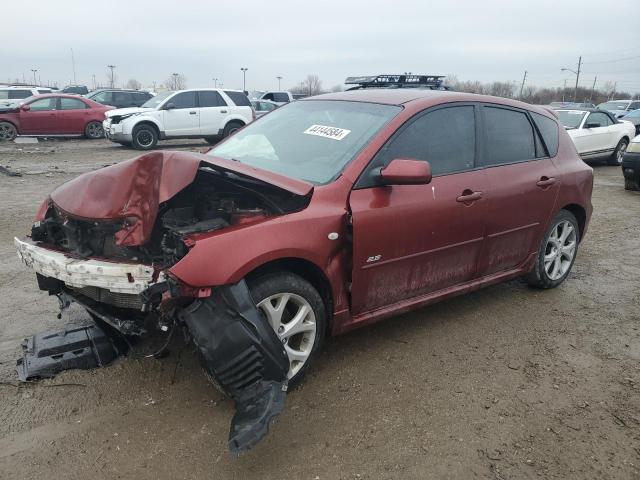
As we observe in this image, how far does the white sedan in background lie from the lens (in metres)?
12.6

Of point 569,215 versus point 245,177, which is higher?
point 245,177

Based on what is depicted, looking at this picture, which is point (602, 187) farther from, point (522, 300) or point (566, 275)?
point (522, 300)

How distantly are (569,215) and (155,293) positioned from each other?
3.85 metres

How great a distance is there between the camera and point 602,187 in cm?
1068

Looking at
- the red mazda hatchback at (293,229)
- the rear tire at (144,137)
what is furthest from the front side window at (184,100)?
the red mazda hatchback at (293,229)

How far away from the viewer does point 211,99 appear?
15.5m

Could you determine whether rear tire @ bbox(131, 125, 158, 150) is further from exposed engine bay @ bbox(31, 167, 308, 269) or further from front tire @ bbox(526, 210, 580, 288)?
front tire @ bbox(526, 210, 580, 288)

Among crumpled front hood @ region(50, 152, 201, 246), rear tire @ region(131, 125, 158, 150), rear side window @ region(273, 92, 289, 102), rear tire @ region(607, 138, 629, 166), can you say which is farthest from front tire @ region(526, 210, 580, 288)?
rear side window @ region(273, 92, 289, 102)

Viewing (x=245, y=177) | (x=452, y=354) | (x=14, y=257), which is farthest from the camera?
(x=14, y=257)

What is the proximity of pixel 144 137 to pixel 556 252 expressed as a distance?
1260 centimetres

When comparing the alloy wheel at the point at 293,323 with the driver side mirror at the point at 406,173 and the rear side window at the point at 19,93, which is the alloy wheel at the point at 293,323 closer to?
the driver side mirror at the point at 406,173

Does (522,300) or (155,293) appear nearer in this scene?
(155,293)

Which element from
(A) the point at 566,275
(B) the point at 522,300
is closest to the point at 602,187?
(A) the point at 566,275

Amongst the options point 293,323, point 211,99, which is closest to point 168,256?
point 293,323
